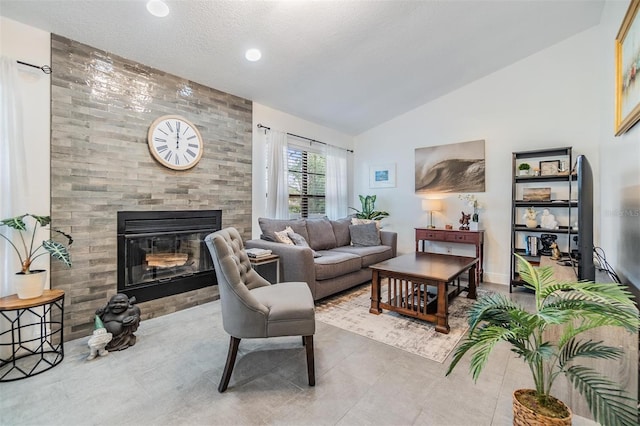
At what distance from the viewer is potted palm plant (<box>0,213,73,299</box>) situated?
2023 mm

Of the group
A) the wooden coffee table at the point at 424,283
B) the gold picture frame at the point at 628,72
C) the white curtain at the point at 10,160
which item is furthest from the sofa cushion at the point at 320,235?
the gold picture frame at the point at 628,72

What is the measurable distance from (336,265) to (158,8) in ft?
9.54

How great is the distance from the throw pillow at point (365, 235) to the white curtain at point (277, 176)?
1.16 m

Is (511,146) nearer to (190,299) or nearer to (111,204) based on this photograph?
(190,299)

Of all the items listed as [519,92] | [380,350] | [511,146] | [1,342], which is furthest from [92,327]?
[519,92]

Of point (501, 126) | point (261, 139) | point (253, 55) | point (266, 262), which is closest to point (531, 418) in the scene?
point (266, 262)

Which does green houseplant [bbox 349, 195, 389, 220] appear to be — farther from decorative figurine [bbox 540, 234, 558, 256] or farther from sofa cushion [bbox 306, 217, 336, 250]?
decorative figurine [bbox 540, 234, 558, 256]

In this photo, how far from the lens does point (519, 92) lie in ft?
13.2

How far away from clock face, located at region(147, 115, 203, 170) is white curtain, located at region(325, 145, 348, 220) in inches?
96.9

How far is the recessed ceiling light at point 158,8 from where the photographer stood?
2173mm

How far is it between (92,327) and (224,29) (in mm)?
2921

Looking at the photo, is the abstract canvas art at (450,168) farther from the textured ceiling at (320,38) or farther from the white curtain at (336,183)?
the white curtain at (336,183)

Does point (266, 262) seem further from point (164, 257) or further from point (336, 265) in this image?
point (164, 257)

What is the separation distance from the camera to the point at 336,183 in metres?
5.32
